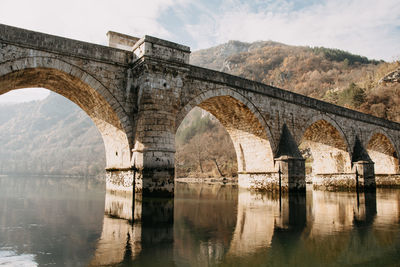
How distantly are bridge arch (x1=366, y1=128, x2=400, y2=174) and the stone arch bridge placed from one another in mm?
10241

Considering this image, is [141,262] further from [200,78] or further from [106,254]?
[200,78]

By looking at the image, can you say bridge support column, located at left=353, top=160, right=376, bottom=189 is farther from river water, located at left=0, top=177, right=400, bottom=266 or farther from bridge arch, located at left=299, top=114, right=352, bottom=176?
river water, located at left=0, top=177, right=400, bottom=266

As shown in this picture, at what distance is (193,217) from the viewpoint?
8.10m

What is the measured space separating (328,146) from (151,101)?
14.5 m

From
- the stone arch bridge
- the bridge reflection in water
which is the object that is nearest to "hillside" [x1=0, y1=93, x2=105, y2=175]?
the stone arch bridge

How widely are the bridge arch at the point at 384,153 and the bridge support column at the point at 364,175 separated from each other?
5579mm

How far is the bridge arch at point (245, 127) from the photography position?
1437 cm

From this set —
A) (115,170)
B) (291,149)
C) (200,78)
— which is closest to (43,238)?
(115,170)

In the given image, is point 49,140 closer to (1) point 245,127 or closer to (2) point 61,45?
(1) point 245,127

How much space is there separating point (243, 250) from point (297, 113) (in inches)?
517

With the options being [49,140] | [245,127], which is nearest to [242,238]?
[245,127]

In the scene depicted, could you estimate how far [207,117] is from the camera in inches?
2382

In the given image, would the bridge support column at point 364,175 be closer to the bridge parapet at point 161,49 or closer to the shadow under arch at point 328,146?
the shadow under arch at point 328,146

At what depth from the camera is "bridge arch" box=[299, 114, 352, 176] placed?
18922 millimetres
